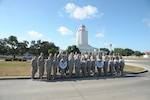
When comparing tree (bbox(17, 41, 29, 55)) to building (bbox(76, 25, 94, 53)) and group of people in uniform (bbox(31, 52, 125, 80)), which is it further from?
group of people in uniform (bbox(31, 52, 125, 80))

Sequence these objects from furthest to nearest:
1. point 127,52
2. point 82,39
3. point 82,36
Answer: point 127,52 < point 82,39 < point 82,36

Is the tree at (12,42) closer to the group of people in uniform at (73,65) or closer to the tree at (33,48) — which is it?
the tree at (33,48)

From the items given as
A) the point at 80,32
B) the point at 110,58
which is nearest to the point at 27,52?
the point at 80,32

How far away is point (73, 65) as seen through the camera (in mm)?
13867

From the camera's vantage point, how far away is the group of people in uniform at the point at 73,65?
12.7 m

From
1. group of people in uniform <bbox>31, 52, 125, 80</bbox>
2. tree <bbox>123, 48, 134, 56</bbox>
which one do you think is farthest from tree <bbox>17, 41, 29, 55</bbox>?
tree <bbox>123, 48, 134, 56</bbox>

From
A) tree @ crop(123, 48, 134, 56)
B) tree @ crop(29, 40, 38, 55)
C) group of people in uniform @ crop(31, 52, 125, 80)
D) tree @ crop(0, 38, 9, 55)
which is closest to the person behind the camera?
group of people in uniform @ crop(31, 52, 125, 80)

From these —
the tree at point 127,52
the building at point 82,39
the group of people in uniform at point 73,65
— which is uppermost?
the building at point 82,39

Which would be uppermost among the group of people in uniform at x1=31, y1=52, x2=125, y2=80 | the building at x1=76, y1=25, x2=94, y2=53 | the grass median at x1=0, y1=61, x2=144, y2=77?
the building at x1=76, y1=25, x2=94, y2=53

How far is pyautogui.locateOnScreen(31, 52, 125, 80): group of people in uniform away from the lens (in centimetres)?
1270

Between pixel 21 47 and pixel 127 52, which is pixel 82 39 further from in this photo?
pixel 127 52

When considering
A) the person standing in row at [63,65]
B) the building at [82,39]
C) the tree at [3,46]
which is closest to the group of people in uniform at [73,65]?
the person standing in row at [63,65]

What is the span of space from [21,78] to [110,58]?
7.51m

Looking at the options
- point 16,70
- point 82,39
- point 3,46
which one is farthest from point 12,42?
point 16,70
